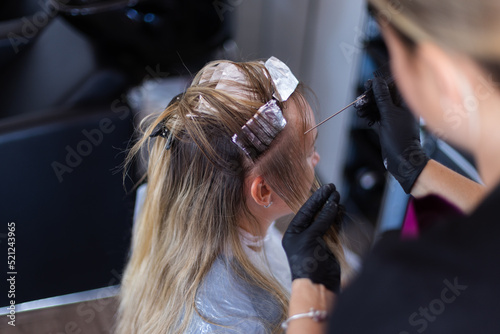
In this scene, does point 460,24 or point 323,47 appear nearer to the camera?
point 460,24

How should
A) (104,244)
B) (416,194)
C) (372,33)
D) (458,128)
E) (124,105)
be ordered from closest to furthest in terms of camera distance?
1. (458,128)
2. (416,194)
3. (124,105)
4. (104,244)
5. (372,33)

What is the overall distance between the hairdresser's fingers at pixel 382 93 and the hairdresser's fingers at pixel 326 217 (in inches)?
8.0

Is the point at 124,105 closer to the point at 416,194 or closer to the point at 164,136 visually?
the point at 164,136

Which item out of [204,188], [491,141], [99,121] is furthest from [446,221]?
[99,121]

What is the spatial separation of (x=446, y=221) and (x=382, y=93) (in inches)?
17.8

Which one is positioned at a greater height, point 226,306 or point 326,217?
point 326,217

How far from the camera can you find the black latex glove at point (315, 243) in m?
0.85

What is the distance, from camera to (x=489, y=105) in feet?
1.84

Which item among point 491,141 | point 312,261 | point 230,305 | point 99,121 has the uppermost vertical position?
point 491,141

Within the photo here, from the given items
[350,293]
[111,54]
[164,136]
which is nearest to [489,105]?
[350,293]

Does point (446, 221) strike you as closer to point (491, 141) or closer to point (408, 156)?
point (491, 141)

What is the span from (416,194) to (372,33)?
94 centimetres

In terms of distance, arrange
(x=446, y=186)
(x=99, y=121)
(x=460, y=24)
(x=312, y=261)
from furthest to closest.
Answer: (x=99, y=121)
(x=446, y=186)
(x=312, y=261)
(x=460, y=24)

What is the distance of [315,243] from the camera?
882 millimetres
